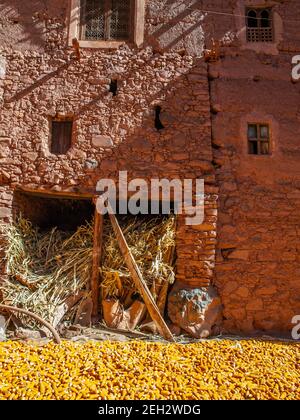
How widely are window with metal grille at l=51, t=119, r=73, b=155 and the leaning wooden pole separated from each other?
1655 millimetres

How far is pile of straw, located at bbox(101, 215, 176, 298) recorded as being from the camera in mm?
5246

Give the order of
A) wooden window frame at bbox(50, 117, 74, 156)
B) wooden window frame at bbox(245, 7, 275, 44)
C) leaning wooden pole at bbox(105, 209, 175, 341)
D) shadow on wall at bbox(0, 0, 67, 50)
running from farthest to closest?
1. wooden window frame at bbox(245, 7, 275, 44)
2. shadow on wall at bbox(0, 0, 67, 50)
3. wooden window frame at bbox(50, 117, 74, 156)
4. leaning wooden pole at bbox(105, 209, 175, 341)

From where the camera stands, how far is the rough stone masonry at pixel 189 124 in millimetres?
5328

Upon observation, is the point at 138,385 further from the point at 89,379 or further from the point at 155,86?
the point at 155,86

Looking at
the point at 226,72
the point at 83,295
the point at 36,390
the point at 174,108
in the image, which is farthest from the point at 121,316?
the point at 226,72

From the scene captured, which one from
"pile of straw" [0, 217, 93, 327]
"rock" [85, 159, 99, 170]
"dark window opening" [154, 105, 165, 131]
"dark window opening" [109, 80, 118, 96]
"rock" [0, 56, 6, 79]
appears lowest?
"pile of straw" [0, 217, 93, 327]

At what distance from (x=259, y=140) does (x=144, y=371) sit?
469 centimetres

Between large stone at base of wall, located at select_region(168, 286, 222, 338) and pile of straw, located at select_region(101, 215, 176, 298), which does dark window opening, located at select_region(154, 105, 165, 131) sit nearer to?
pile of straw, located at select_region(101, 215, 176, 298)

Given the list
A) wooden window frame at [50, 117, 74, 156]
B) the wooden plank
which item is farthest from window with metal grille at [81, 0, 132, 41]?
the wooden plank
